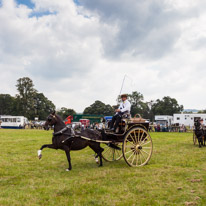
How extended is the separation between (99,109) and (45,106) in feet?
78.4

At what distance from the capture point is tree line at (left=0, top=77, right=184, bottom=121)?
7994cm

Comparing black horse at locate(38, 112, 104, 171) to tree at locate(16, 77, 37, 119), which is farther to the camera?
tree at locate(16, 77, 37, 119)

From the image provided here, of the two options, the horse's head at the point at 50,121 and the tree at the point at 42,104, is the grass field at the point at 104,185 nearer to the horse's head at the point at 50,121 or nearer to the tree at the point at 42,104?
the horse's head at the point at 50,121

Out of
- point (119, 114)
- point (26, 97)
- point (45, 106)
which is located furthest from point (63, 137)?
point (45, 106)

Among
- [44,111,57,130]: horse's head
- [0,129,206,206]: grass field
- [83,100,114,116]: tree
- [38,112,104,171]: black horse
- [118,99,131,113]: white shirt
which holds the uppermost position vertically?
[83,100,114,116]: tree

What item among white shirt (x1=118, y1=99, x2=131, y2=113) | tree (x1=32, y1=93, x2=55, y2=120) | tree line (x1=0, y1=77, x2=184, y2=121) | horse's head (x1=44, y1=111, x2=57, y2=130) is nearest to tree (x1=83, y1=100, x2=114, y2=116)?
tree line (x1=0, y1=77, x2=184, y2=121)

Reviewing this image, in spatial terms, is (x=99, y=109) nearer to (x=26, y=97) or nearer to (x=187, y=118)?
(x=26, y=97)

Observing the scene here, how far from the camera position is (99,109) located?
101688 millimetres

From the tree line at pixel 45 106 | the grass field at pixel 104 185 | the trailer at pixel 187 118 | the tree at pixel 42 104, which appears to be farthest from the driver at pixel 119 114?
the tree at pixel 42 104

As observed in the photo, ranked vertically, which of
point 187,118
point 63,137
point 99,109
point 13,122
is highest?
point 99,109

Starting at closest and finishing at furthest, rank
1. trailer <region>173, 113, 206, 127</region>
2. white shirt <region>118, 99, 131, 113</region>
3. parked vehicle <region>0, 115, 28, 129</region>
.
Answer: white shirt <region>118, 99, 131, 113</region> → trailer <region>173, 113, 206, 127</region> → parked vehicle <region>0, 115, 28, 129</region>

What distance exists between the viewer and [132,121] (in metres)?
8.75

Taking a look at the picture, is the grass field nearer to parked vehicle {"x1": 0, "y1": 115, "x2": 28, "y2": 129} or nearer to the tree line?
parked vehicle {"x1": 0, "y1": 115, "x2": 28, "y2": 129}

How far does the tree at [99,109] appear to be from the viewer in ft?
333
